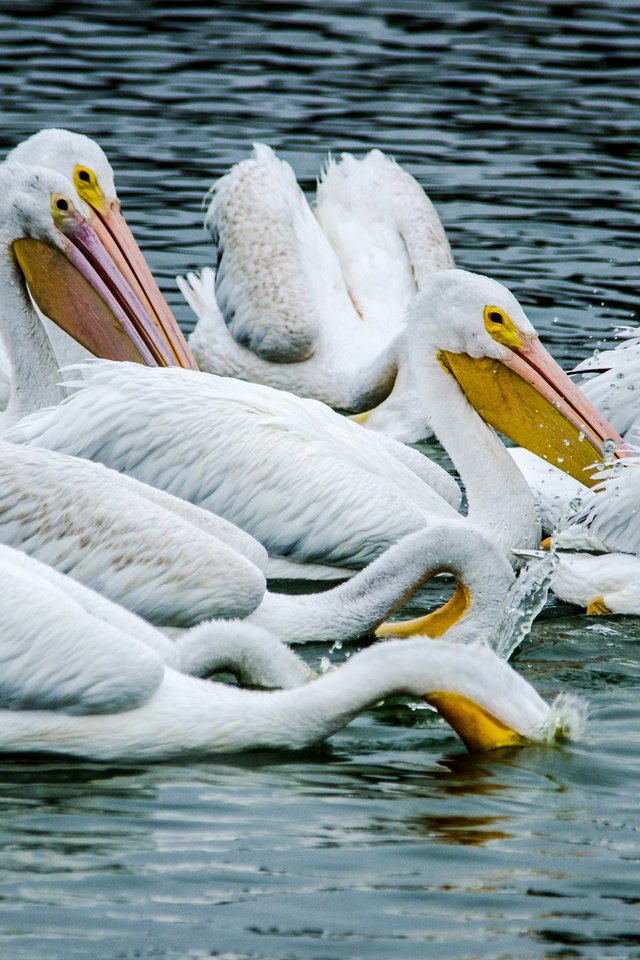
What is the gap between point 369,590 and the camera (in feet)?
17.0

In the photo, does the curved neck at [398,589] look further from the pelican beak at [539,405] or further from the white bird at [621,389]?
the white bird at [621,389]

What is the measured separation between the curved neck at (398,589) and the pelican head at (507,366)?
3.53 feet

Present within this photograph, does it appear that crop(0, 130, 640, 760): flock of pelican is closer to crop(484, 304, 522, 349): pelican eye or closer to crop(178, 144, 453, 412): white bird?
crop(484, 304, 522, 349): pelican eye

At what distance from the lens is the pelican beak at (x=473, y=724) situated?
430 centimetres

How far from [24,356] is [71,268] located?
0.40m

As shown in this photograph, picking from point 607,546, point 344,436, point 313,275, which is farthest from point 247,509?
point 313,275

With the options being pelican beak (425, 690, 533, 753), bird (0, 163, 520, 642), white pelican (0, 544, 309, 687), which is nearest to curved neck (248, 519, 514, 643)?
bird (0, 163, 520, 642)

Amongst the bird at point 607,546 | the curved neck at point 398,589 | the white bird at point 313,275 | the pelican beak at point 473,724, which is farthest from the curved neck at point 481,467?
the white bird at point 313,275

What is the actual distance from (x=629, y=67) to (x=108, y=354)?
8510 millimetres

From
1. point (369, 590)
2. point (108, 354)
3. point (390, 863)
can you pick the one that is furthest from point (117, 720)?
point (108, 354)

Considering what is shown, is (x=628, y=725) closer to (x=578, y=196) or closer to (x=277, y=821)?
(x=277, y=821)

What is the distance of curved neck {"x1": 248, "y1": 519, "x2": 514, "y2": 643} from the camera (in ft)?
16.6

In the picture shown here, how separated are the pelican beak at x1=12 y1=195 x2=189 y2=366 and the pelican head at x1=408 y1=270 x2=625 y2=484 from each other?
1014mm

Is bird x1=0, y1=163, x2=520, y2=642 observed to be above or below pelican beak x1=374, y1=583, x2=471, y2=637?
above
